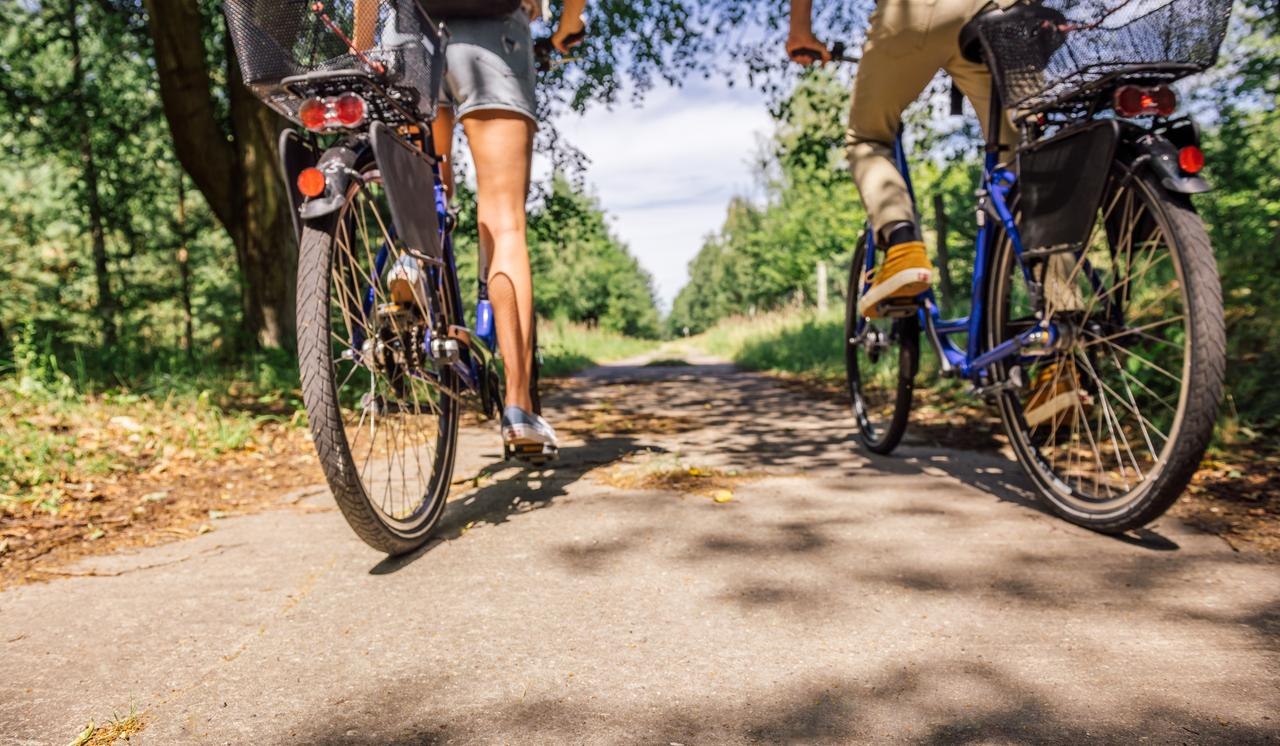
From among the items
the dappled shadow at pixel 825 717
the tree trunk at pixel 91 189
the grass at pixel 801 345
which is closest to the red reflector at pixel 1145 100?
the dappled shadow at pixel 825 717

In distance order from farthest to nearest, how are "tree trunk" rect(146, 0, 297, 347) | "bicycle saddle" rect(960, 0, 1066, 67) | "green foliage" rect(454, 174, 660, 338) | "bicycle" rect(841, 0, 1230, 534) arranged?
1. "green foliage" rect(454, 174, 660, 338)
2. "tree trunk" rect(146, 0, 297, 347)
3. "bicycle saddle" rect(960, 0, 1066, 67)
4. "bicycle" rect(841, 0, 1230, 534)

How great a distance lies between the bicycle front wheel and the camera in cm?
196

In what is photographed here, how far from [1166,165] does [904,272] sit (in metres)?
1.05

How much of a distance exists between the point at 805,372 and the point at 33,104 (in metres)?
10.1

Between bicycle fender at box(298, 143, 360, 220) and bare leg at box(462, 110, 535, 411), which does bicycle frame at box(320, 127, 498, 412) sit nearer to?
bare leg at box(462, 110, 535, 411)

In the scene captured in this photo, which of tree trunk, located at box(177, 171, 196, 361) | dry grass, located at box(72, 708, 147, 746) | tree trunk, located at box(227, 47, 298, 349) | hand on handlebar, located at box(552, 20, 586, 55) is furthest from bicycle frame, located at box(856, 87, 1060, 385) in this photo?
tree trunk, located at box(177, 171, 196, 361)

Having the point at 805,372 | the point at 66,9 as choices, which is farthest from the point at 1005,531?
the point at 66,9

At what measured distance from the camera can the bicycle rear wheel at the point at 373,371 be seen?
6.19 ft

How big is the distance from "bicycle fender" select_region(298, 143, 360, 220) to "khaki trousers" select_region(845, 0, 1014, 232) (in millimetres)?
2031

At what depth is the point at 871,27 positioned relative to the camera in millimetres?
2938

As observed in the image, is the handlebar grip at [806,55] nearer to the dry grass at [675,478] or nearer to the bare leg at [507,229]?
the bare leg at [507,229]

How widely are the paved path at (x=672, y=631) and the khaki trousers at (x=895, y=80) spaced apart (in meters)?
1.33

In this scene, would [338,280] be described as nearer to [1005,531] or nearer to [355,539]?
[355,539]

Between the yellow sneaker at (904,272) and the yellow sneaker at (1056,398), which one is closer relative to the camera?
the yellow sneaker at (1056,398)
